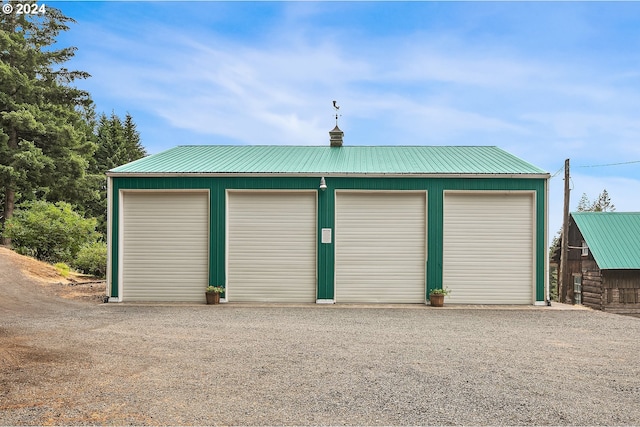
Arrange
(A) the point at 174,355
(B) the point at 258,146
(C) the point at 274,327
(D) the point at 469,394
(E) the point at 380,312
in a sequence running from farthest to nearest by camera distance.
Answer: (B) the point at 258,146 < (E) the point at 380,312 < (C) the point at 274,327 < (A) the point at 174,355 < (D) the point at 469,394

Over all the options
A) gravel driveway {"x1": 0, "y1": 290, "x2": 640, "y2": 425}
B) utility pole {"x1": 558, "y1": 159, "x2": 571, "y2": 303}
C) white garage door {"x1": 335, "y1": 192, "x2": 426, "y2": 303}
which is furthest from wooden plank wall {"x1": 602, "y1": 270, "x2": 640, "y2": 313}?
white garage door {"x1": 335, "y1": 192, "x2": 426, "y2": 303}

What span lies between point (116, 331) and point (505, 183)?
32.7 ft

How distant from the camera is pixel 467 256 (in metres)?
13.6

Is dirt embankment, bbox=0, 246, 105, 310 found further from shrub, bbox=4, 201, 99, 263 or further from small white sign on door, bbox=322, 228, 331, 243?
small white sign on door, bbox=322, 228, 331, 243

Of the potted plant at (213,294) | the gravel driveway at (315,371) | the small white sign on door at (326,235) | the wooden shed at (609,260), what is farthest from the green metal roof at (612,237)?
the potted plant at (213,294)

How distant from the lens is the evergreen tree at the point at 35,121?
78.7 ft

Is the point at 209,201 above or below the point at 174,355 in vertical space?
above

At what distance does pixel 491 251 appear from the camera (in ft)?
44.9

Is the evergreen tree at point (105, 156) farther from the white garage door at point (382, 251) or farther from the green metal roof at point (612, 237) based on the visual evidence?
the green metal roof at point (612, 237)

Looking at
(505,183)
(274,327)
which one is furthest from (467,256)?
(274,327)

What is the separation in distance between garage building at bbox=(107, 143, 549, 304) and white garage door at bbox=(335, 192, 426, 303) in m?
0.03

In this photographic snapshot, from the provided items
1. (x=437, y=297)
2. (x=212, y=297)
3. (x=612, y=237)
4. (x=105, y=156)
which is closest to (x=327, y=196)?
(x=437, y=297)

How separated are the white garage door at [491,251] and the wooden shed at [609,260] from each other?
8.26 meters

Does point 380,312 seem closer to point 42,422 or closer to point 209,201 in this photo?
point 209,201
